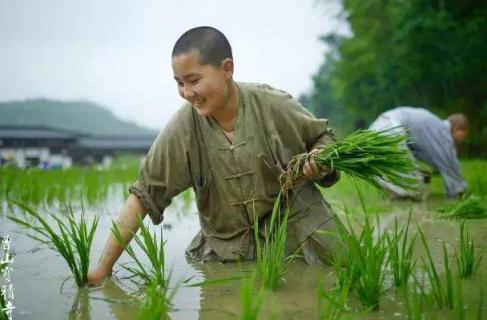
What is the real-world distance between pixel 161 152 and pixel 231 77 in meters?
0.52

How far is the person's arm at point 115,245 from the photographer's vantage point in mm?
2230

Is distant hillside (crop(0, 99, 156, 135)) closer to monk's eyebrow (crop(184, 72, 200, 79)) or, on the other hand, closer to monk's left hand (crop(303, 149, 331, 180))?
monk's eyebrow (crop(184, 72, 200, 79))

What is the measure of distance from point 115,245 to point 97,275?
16cm

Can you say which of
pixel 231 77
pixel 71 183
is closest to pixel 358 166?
pixel 231 77

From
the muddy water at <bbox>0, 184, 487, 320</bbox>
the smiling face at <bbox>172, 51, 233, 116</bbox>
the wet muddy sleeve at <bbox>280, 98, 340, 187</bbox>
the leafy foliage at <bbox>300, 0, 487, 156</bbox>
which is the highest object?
the leafy foliage at <bbox>300, 0, 487, 156</bbox>

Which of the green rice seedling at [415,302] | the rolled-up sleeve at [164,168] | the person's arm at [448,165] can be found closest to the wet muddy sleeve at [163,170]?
the rolled-up sleeve at [164,168]

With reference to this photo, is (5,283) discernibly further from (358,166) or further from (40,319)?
(358,166)

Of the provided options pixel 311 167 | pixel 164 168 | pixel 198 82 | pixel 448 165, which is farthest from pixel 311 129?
pixel 448 165

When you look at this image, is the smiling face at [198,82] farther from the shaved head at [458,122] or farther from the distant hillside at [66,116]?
the distant hillside at [66,116]

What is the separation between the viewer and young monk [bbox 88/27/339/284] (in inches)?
101

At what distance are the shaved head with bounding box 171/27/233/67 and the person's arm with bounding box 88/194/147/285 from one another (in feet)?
2.45

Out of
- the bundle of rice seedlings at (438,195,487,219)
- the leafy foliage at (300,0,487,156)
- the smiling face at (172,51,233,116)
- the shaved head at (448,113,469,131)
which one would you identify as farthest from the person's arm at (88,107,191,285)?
the leafy foliage at (300,0,487,156)

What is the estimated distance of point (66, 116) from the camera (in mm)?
47219

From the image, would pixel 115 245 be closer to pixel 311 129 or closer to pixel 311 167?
pixel 311 167
